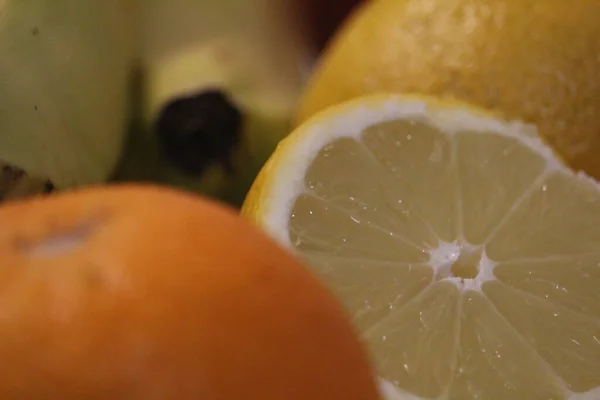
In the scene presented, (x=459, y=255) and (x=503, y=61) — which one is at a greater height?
(x=503, y=61)

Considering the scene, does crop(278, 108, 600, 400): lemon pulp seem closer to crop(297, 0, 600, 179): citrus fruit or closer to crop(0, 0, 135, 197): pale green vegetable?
crop(297, 0, 600, 179): citrus fruit

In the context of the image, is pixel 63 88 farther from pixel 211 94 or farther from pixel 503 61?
pixel 503 61

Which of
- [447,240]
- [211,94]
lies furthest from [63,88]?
[447,240]

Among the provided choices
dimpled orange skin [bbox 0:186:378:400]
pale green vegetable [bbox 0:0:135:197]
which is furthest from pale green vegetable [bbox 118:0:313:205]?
dimpled orange skin [bbox 0:186:378:400]

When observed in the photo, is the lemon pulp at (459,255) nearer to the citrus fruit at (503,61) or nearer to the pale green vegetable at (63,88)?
the citrus fruit at (503,61)

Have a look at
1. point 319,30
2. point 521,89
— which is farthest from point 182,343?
point 319,30

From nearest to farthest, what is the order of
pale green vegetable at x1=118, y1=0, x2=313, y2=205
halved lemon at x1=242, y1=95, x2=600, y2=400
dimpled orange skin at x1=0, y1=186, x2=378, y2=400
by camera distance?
dimpled orange skin at x1=0, y1=186, x2=378, y2=400 → halved lemon at x1=242, y1=95, x2=600, y2=400 → pale green vegetable at x1=118, y1=0, x2=313, y2=205
